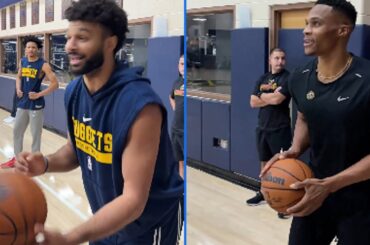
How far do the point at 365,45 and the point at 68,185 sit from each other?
280 centimetres

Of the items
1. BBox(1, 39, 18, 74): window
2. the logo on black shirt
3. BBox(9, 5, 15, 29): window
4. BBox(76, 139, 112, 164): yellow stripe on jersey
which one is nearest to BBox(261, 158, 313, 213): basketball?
the logo on black shirt

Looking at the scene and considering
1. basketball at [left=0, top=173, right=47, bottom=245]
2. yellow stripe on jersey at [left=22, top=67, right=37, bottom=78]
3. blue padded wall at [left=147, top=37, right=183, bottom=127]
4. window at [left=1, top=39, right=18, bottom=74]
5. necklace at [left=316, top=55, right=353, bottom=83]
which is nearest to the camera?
basketball at [left=0, top=173, right=47, bottom=245]

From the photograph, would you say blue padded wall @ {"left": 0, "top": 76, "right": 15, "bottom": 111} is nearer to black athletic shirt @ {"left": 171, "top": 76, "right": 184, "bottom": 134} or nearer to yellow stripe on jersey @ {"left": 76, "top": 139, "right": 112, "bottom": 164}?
black athletic shirt @ {"left": 171, "top": 76, "right": 184, "bottom": 134}

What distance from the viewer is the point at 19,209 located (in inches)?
54.1

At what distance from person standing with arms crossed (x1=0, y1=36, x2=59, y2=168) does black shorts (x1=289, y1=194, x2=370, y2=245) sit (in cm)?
354

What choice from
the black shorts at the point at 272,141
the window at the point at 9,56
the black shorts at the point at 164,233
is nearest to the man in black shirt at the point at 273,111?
the black shorts at the point at 272,141

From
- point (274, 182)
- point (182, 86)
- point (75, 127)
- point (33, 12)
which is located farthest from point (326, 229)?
point (33, 12)

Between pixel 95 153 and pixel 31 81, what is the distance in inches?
144

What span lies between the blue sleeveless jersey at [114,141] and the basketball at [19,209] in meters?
0.24

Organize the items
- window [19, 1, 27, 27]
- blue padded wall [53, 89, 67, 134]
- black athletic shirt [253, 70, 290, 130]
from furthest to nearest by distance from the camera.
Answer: window [19, 1, 27, 27] → blue padded wall [53, 89, 67, 134] → black athletic shirt [253, 70, 290, 130]

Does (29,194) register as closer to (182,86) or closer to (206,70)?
(182,86)

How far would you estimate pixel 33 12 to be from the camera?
578 centimetres

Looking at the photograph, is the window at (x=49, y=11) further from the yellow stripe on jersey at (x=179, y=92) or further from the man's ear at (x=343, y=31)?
the man's ear at (x=343, y=31)

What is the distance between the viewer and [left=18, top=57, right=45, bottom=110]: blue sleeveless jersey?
4.99 meters
